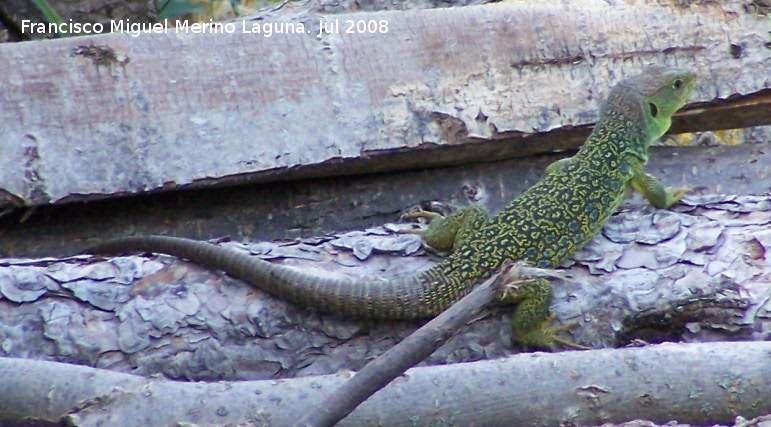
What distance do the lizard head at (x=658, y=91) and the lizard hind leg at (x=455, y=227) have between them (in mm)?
867

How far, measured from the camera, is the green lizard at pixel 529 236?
250 cm

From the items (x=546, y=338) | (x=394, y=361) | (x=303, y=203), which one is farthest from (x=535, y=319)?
(x=303, y=203)

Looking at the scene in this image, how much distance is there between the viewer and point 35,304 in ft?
7.65

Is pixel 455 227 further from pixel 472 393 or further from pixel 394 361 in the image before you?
pixel 394 361

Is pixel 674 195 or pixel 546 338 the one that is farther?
pixel 674 195

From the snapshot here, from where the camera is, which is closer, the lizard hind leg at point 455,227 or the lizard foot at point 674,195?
the lizard hind leg at point 455,227

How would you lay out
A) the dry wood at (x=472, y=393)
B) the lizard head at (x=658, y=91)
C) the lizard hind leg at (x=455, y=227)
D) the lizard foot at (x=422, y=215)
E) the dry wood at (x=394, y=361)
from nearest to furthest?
the dry wood at (x=394, y=361) < the dry wood at (x=472, y=393) < the lizard hind leg at (x=455, y=227) < the lizard foot at (x=422, y=215) < the lizard head at (x=658, y=91)

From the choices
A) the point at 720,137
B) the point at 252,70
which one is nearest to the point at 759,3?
the point at 720,137

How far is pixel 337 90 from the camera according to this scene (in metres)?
3.35

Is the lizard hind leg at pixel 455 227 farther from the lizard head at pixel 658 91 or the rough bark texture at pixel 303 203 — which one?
the lizard head at pixel 658 91

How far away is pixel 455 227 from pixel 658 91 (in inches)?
41.1

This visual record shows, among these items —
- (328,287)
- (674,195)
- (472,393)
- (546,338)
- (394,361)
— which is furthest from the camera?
(674,195)

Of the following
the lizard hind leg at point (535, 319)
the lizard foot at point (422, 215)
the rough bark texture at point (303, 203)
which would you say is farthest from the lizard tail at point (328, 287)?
the rough bark texture at point (303, 203)

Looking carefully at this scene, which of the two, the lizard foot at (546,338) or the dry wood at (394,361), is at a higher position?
the dry wood at (394,361)
